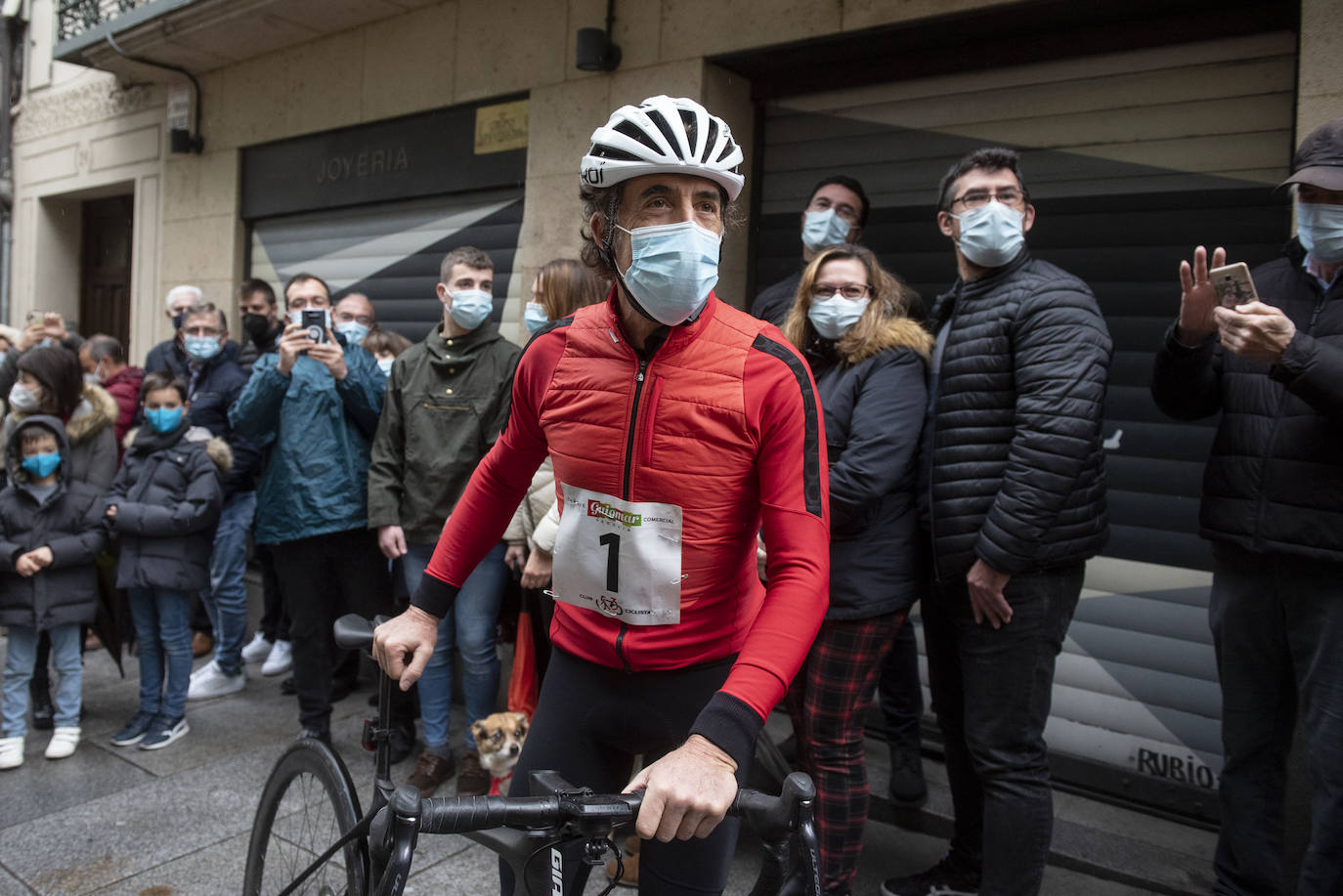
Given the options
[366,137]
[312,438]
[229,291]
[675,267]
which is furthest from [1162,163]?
[229,291]

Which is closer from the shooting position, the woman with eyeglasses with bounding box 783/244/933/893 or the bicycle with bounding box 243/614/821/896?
the bicycle with bounding box 243/614/821/896

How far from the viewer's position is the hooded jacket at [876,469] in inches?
122

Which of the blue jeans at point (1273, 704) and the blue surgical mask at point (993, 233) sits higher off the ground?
the blue surgical mask at point (993, 233)

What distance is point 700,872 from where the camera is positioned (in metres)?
1.88

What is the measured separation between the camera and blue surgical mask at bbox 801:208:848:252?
417 cm

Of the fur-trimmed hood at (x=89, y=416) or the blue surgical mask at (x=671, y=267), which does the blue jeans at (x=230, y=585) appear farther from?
the blue surgical mask at (x=671, y=267)

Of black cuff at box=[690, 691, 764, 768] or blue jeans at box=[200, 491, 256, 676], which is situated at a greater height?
black cuff at box=[690, 691, 764, 768]

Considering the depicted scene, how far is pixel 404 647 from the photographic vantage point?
1954 mm

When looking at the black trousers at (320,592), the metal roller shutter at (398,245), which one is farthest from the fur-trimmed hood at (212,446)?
the metal roller shutter at (398,245)

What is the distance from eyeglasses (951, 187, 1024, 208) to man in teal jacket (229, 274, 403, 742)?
9.13 ft

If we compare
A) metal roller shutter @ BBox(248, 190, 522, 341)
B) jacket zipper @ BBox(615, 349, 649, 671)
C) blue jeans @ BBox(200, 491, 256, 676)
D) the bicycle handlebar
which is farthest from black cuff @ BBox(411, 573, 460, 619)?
metal roller shutter @ BBox(248, 190, 522, 341)

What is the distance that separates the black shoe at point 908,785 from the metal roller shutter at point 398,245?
3.97m

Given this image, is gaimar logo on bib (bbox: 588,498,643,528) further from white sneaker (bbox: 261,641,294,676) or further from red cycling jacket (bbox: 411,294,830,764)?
white sneaker (bbox: 261,641,294,676)

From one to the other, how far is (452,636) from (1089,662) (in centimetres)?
294
